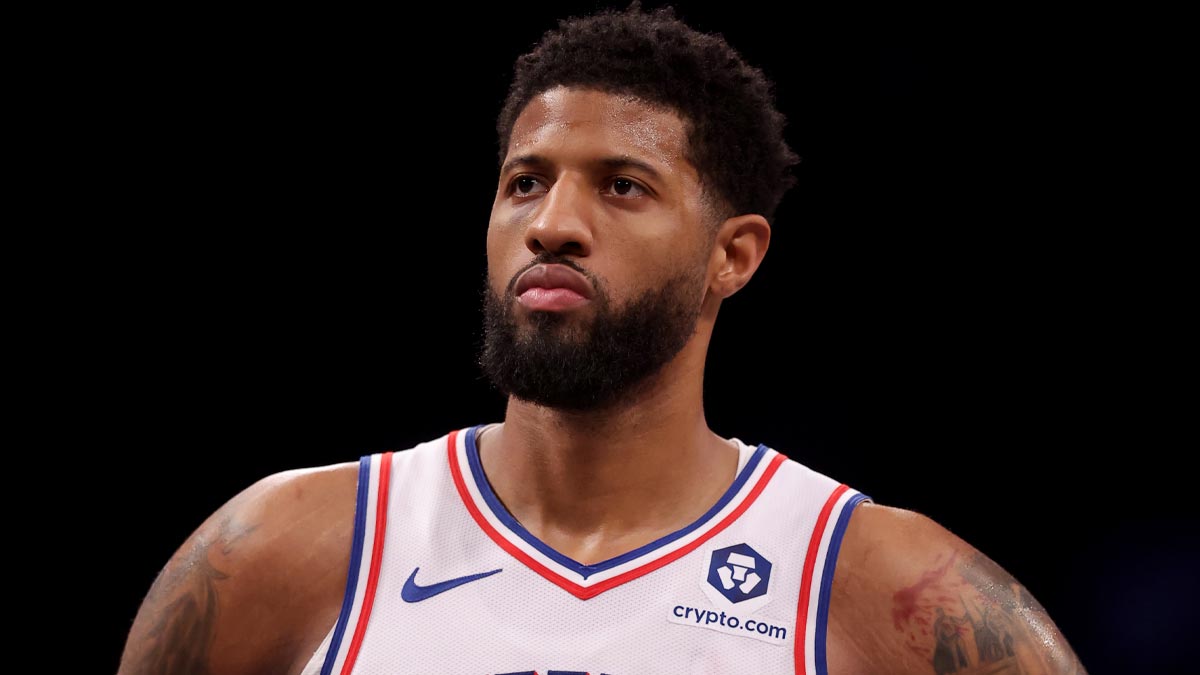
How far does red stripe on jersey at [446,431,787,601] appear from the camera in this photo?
2.07 meters

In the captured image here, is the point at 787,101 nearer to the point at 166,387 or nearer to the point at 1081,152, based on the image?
the point at 1081,152

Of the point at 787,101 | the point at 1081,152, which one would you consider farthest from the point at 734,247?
the point at 1081,152

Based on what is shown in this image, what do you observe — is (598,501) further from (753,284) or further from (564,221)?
(753,284)

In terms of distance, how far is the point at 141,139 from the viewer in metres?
4.16

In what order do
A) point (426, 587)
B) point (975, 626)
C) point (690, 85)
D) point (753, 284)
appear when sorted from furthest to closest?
1. point (753, 284)
2. point (690, 85)
3. point (426, 587)
4. point (975, 626)

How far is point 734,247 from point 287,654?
105 centimetres

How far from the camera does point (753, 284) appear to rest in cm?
437

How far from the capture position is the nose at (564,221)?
6.77ft

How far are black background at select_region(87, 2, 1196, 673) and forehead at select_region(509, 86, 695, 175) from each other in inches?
78.5

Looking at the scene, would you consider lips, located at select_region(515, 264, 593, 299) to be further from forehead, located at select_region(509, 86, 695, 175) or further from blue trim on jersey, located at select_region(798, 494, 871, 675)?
blue trim on jersey, located at select_region(798, 494, 871, 675)

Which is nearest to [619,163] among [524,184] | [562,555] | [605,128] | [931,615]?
[605,128]

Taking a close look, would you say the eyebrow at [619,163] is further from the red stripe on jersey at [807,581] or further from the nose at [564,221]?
the red stripe on jersey at [807,581]

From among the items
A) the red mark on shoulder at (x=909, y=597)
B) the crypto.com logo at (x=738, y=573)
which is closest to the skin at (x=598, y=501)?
the red mark on shoulder at (x=909, y=597)

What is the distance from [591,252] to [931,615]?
791mm
